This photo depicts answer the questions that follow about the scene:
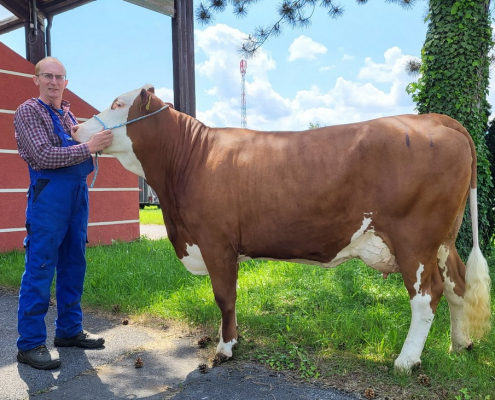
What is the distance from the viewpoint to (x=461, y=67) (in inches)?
180

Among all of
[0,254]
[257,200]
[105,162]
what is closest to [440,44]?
[257,200]

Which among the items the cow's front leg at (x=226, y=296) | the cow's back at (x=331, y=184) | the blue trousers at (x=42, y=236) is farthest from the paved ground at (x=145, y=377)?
the cow's back at (x=331, y=184)

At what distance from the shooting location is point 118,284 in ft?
16.1

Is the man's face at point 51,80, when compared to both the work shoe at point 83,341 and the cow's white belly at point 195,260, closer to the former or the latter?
the cow's white belly at point 195,260

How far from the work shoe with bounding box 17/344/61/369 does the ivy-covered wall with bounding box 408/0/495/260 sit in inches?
161

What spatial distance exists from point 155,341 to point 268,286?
4.62 ft

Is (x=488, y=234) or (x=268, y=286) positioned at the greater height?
(x=488, y=234)

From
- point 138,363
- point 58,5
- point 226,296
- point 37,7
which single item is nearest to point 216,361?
point 226,296

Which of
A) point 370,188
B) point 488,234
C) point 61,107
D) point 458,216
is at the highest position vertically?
point 61,107

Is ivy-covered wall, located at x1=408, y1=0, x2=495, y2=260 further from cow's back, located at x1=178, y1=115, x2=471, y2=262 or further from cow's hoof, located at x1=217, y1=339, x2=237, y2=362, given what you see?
cow's hoof, located at x1=217, y1=339, x2=237, y2=362

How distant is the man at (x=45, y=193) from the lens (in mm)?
3121

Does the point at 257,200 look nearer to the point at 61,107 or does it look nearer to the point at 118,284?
the point at 61,107

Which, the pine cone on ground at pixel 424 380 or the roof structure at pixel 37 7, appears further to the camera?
the roof structure at pixel 37 7

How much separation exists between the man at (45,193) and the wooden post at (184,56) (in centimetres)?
385
